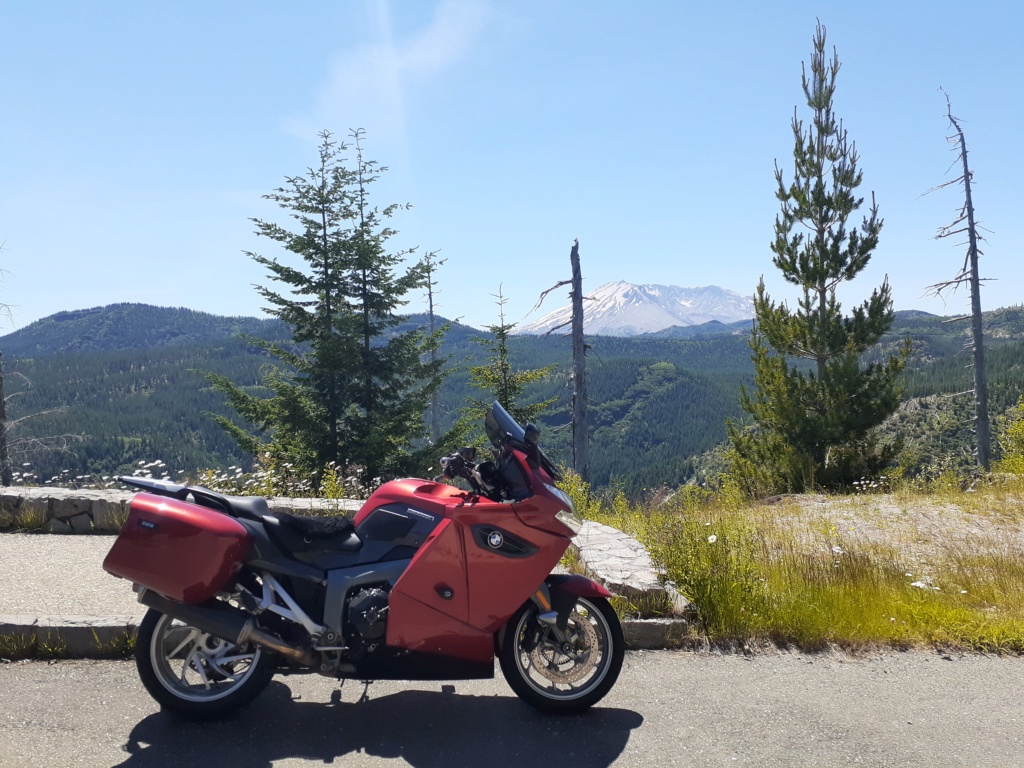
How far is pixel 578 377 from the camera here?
782 inches

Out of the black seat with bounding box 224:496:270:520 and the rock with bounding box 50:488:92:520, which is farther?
the rock with bounding box 50:488:92:520

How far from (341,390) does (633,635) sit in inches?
590

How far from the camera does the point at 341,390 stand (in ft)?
61.2

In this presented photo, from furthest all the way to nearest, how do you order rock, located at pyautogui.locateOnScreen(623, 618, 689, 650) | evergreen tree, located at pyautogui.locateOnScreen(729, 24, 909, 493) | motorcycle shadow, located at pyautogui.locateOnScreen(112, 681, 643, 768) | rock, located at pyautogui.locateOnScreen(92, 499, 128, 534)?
evergreen tree, located at pyautogui.locateOnScreen(729, 24, 909, 493) < rock, located at pyautogui.locateOnScreen(92, 499, 128, 534) < rock, located at pyautogui.locateOnScreen(623, 618, 689, 650) < motorcycle shadow, located at pyautogui.locateOnScreen(112, 681, 643, 768)

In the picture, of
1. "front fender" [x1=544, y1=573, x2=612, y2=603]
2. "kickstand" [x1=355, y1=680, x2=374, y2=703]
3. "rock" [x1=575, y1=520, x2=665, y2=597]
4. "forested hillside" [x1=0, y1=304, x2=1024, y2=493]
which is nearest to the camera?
"front fender" [x1=544, y1=573, x2=612, y2=603]

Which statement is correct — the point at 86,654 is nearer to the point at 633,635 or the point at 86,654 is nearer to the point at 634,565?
the point at 633,635

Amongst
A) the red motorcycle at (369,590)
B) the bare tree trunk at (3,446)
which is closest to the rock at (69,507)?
the red motorcycle at (369,590)

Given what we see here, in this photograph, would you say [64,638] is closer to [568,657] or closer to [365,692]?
[365,692]

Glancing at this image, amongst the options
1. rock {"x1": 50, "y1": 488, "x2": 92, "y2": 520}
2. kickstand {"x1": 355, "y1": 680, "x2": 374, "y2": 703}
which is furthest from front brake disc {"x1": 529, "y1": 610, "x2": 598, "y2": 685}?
rock {"x1": 50, "y1": 488, "x2": 92, "y2": 520}

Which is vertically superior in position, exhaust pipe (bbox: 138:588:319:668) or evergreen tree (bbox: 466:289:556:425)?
evergreen tree (bbox: 466:289:556:425)

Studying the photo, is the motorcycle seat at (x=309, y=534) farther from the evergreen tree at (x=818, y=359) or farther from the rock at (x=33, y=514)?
the evergreen tree at (x=818, y=359)

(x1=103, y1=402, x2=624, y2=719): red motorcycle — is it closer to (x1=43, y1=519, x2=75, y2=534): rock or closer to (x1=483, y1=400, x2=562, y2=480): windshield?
(x1=483, y1=400, x2=562, y2=480): windshield

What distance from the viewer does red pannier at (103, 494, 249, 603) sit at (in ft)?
11.4

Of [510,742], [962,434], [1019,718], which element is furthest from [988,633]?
[962,434]
